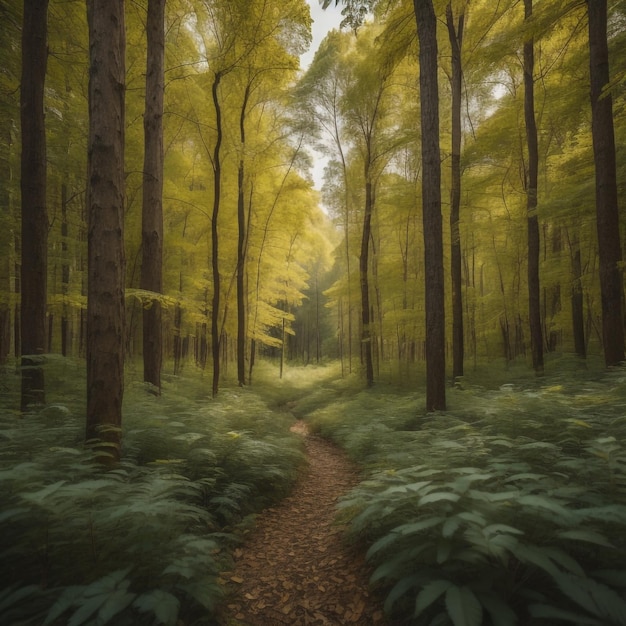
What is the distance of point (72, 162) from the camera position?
29.2ft

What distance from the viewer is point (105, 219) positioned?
351cm

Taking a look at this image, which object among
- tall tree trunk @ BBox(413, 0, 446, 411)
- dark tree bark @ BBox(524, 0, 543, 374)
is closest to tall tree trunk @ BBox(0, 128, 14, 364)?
tall tree trunk @ BBox(413, 0, 446, 411)

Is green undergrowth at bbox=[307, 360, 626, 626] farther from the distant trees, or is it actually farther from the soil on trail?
the distant trees

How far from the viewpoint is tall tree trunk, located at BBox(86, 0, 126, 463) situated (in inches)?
→ 137

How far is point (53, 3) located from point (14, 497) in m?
9.20

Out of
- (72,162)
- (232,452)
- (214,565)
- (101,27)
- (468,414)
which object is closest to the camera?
(214,565)

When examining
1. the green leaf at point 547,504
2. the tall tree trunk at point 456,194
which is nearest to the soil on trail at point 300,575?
the green leaf at point 547,504

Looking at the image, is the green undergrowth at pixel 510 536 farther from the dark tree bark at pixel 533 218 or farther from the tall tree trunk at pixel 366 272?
the tall tree trunk at pixel 366 272

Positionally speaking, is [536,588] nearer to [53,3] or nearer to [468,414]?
[468,414]

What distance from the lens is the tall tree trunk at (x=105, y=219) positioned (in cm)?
347

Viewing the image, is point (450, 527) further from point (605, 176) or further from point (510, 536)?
point (605, 176)

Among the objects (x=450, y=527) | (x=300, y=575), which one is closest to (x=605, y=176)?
(x=450, y=527)

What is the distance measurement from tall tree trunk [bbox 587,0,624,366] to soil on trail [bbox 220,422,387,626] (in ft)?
20.2

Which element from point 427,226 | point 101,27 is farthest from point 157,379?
point 427,226
